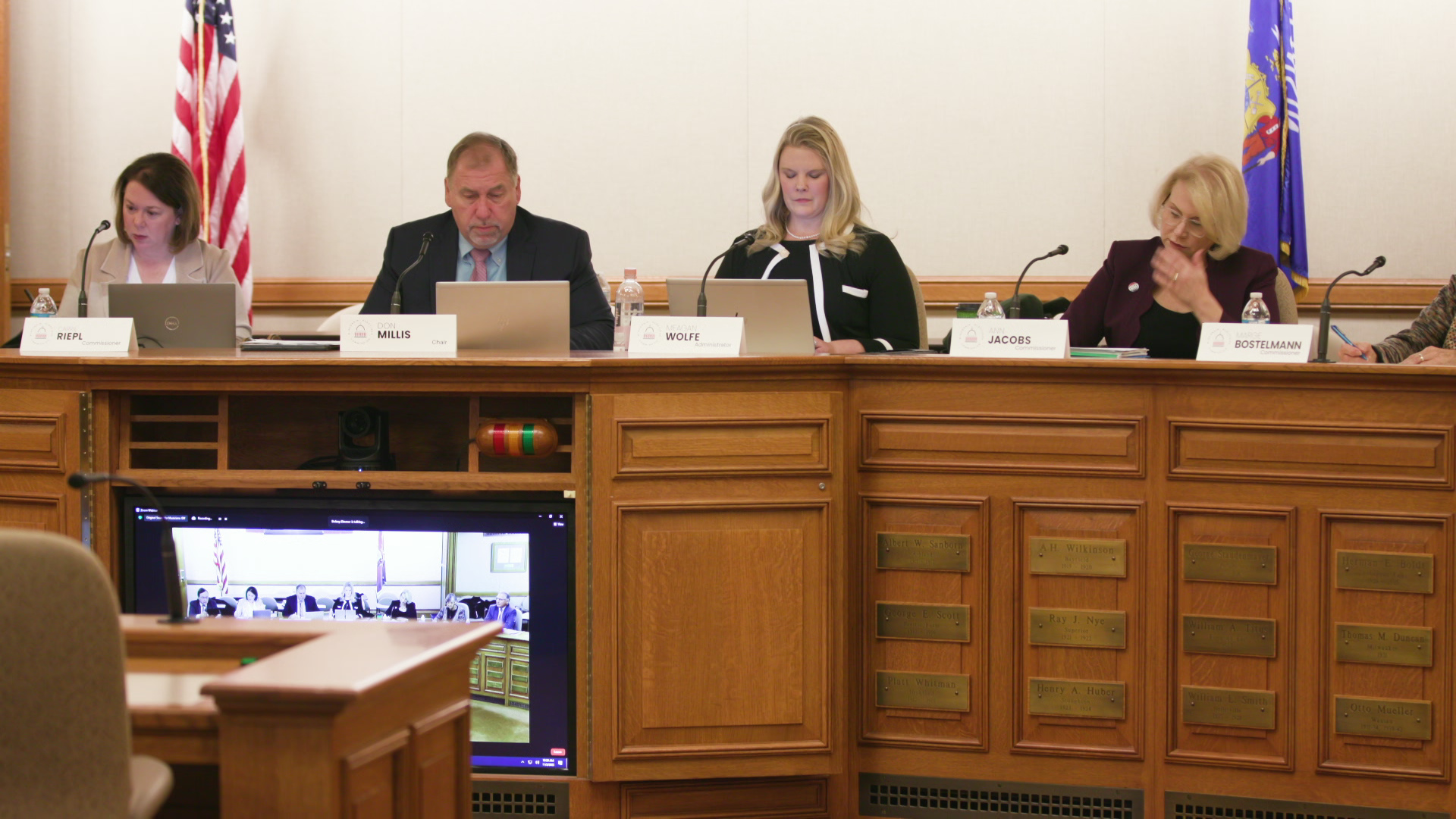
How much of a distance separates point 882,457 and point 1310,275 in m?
3.06

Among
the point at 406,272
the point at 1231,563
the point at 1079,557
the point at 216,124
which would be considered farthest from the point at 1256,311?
the point at 216,124

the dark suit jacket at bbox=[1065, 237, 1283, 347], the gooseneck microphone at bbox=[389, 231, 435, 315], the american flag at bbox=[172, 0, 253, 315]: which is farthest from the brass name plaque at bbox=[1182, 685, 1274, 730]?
the american flag at bbox=[172, 0, 253, 315]

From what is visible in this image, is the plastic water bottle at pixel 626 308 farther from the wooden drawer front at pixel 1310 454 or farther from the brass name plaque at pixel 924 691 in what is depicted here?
the wooden drawer front at pixel 1310 454

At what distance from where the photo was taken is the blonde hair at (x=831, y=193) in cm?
361

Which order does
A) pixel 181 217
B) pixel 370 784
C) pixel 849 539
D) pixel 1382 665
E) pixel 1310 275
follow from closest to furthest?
pixel 370 784, pixel 1382 665, pixel 849 539, pixel 181 217, pixel 1310 275

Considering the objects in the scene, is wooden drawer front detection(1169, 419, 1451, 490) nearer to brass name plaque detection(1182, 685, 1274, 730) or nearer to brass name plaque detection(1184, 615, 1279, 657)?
brass name plaque detection(1184, 615, 1279, 657)

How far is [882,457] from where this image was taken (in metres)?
2.83

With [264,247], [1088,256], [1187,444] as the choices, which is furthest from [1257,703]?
[264,247]

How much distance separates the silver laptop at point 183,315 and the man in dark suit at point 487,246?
1.28 ft

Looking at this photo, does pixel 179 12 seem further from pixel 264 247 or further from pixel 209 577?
pixel 209 577

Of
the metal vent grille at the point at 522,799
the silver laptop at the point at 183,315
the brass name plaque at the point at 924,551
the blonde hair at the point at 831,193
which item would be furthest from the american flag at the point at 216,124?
the brass name plaque at the point at 924,551

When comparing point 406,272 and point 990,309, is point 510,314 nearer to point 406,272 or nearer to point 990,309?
point 406,272

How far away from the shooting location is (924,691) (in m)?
2.79

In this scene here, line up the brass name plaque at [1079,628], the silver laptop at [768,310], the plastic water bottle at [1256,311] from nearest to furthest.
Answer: the brass name plaque at [1079,628], the silver laptop at [768,310], the plastic water bottle at [1256,311]
